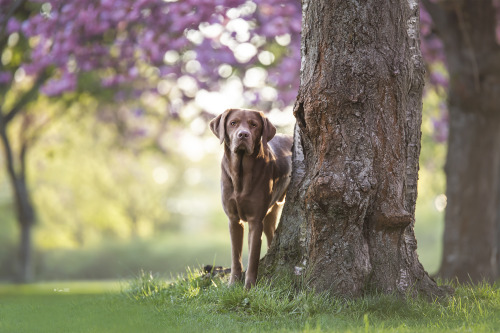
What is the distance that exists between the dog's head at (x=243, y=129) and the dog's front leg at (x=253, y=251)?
2.29ft

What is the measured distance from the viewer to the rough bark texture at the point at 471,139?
884 centimetres

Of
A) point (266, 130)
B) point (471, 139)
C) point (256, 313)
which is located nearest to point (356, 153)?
point (266, 130)

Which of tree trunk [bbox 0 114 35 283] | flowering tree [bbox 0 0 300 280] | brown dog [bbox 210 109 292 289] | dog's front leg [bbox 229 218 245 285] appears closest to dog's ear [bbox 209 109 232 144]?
brown dog [bbox 210 109 292 289]

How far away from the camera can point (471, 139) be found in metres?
9.02

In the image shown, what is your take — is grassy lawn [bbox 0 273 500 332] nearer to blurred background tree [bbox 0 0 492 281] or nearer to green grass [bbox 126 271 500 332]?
green grass [bbox 126 271 500 332]

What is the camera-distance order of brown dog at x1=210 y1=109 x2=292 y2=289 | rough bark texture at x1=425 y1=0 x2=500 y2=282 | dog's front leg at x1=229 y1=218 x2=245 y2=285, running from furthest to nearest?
rough bark texture at x1=425 y1=0 x2=500 y2=282, dog's front leg at x1=229 y1=218 x2=245 y2=285, brown dog at x1=210 y1=109 x2=292 y2=289

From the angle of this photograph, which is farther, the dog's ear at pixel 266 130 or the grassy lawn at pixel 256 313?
the dog's ear at pixel 266 130

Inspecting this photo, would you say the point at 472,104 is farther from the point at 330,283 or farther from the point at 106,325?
the point at 106,325

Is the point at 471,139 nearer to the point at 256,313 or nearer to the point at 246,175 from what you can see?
the point at 246,175

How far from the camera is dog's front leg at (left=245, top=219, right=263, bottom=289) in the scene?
544 cm

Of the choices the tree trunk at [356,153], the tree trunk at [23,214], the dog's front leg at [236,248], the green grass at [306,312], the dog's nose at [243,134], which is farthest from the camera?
the tree trunk at [23,214]

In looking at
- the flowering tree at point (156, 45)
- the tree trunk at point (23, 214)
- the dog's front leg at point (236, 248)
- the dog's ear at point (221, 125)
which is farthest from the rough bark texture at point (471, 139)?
the tree trunk at point (23, 214)

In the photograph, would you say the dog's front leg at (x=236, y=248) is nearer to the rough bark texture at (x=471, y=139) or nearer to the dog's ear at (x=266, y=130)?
the dog's ear at (x=266, y=130)

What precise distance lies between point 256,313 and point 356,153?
1.59m
